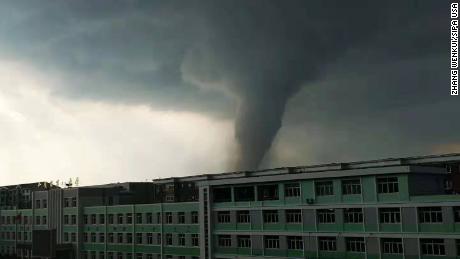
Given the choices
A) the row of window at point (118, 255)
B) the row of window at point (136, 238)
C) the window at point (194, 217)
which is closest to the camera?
the window at point (194, 217)

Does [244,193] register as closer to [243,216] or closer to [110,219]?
[243,216]

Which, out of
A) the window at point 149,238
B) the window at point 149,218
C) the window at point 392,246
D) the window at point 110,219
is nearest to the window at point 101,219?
the window at point 110,219

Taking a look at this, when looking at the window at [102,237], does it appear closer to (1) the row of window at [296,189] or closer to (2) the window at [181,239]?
(2) the window at [181,239]

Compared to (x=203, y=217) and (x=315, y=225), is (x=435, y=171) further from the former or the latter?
(x=203, y=217)

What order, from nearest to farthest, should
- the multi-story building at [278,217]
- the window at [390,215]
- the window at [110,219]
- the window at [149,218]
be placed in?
1. the multi-story building at [278,217]
2. the window at [390,215]
3. the window at [149,218]
4. the window at [110,219]

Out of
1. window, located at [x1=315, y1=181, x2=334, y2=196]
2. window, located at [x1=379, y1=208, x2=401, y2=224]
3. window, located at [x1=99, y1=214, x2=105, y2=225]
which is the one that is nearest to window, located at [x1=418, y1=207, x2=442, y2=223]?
window, located at [x1=379, y1=208, x2=401, y2=224]

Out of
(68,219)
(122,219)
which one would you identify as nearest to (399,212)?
(122,219)

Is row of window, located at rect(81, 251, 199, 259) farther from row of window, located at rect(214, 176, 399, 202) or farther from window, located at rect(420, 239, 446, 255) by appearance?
window, located at rect(420, 239, 446, 255)
